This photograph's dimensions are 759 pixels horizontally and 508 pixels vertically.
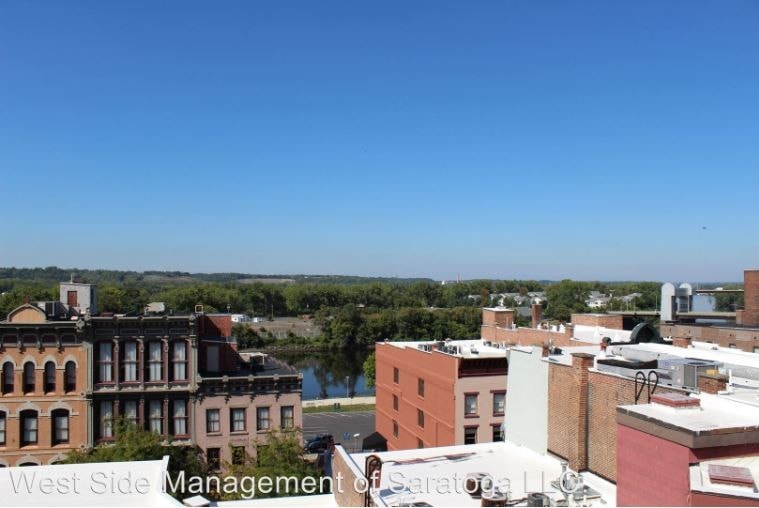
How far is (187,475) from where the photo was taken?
92.2 ft

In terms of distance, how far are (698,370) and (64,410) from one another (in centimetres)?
3183

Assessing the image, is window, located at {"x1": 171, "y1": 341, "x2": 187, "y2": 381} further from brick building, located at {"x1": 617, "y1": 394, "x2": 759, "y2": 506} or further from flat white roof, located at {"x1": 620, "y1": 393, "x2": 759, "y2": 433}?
flat white roof, located at {"x1": 620, "y1": 393, "x2": 759, "y2": 433}

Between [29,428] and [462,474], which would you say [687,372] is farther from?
[29,428]

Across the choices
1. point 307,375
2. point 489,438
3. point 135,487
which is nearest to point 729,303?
point 307,375

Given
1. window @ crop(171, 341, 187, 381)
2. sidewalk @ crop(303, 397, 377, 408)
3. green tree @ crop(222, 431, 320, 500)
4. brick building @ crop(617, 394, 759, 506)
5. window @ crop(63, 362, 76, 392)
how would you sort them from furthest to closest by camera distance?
sidewalk @ crop(303, 397, 377, 408)
window @ crop(171, 341, 187, 381)
window @ crop(63, 362, 76, 392)
green tree @ crop(222, 431, 320, 500)
brick building @ crop(617, 394, 759, 506)

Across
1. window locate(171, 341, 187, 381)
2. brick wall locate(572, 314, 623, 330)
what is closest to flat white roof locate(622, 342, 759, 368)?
brick wall locate(572, 314, 623, 330)

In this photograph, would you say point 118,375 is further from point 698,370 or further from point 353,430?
point 698,370

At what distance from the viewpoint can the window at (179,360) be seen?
116 ft

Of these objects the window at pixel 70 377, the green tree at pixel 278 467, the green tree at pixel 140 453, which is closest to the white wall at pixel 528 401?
the green tree at pixel 278 467

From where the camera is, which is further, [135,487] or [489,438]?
[489,438]

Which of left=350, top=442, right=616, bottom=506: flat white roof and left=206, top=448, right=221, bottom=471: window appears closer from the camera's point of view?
left=350, top=442, right=616, bottom=506: flat white roof

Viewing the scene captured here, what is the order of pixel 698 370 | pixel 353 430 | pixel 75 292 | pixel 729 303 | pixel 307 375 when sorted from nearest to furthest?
pixel 698 370 → pixel 75 292 → pixel 353 430 → pixel 307 375 → pixel 729 303

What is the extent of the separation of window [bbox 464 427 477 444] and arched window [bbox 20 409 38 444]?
23934 millimetres

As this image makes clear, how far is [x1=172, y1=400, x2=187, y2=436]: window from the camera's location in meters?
35.2
